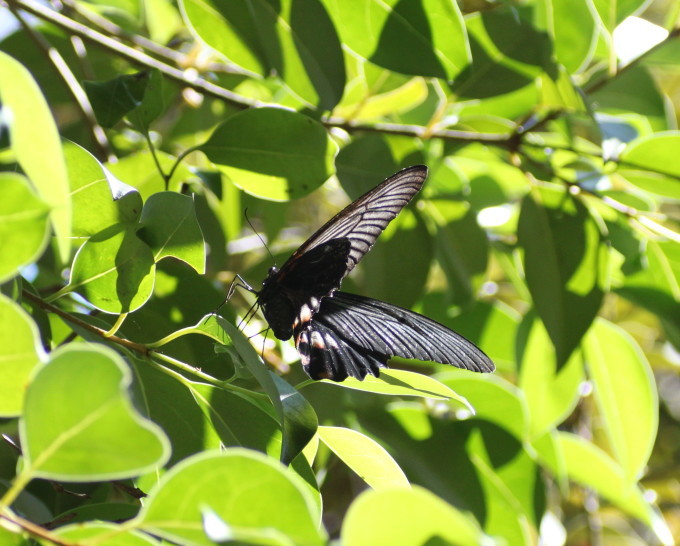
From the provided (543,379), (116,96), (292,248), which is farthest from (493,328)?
(116,96)

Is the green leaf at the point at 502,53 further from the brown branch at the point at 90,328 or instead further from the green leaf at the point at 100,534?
the green leaf at the point at 100,534

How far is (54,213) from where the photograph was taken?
541mm

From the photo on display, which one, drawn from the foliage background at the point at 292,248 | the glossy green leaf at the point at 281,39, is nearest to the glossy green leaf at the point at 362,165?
the foliage background at the point at 292,248

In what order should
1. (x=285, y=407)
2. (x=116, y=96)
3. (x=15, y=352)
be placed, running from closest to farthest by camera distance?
(x=15, y=352) → (x=285, y=407) → (x=116, y=96)

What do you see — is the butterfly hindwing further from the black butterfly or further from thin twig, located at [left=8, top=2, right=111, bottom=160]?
thin twig, located at [left=8, top=2, right=111, bottom=160]

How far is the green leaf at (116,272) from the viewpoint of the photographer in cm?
79

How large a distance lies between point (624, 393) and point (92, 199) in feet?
3.14

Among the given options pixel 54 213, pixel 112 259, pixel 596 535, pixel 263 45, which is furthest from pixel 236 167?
pixel 596 535

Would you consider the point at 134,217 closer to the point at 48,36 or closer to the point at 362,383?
the point at 362,383

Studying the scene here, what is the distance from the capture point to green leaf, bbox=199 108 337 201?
3.35 ft

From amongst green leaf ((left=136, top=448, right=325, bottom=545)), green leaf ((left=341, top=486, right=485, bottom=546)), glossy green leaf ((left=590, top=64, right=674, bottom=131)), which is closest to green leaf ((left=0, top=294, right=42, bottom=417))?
green leaf ((left=136, top=448, right=325, bottom=545))

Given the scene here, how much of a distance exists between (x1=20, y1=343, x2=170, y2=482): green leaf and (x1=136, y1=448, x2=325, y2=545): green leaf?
0.03 metres

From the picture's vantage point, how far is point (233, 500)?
47cm

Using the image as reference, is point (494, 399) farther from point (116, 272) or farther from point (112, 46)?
point (112, 46)
